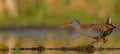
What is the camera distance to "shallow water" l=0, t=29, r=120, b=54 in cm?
1203

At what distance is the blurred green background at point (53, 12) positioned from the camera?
1470cm

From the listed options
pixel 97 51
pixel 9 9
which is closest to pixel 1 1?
pixel 9 9

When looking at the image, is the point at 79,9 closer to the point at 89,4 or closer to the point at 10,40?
the point at 89,4

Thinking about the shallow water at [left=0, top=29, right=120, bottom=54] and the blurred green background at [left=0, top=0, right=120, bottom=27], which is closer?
the shallow water at [left=0, top=29, right=120, bottom=54]

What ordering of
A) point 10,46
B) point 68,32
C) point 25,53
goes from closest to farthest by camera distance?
point 25,53 < point 10,46 < point 68,32

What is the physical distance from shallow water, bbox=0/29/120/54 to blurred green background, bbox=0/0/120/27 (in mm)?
366

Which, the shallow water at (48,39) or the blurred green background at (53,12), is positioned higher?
the blurred green background at (53,12)

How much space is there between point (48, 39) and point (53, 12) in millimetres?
1632

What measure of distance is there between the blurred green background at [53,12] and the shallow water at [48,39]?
A: 37 cm

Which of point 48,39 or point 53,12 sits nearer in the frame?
point 48,39

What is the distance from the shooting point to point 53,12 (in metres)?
15.0

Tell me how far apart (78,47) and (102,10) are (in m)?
2.83

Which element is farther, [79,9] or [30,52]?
[79,9]

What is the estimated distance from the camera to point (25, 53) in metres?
11.6
